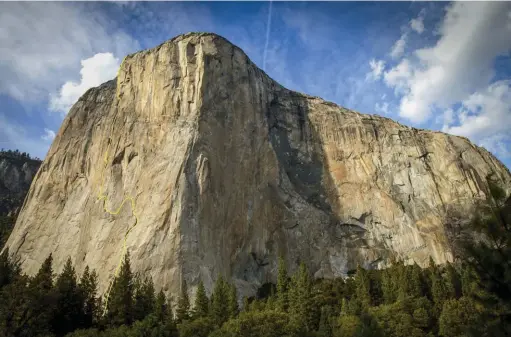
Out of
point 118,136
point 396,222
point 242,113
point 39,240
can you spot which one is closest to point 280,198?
point 242,113

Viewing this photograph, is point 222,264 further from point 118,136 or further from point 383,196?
point 383,196

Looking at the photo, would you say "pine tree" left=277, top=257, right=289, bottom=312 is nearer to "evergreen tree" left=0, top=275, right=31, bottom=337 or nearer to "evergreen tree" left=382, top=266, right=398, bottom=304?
"evergreen tree" left=382, top=266, right=398, bottom=304

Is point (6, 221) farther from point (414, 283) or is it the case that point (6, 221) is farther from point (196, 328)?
point (414, 283)

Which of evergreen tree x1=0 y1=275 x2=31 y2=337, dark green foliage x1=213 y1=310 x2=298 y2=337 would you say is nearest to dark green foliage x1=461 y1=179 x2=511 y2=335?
dark green foliage x1=213 y1=310 x2=298 y2=337

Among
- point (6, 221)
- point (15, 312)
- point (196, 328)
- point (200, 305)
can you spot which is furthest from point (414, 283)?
point (6, 221)

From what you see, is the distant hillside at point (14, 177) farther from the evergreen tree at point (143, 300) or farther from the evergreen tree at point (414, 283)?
the evergreen tree at point (414, 283)

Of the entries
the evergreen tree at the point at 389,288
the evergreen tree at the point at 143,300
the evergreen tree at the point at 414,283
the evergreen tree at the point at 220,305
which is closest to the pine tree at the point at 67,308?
the evergreen tree at the point at 143,300
